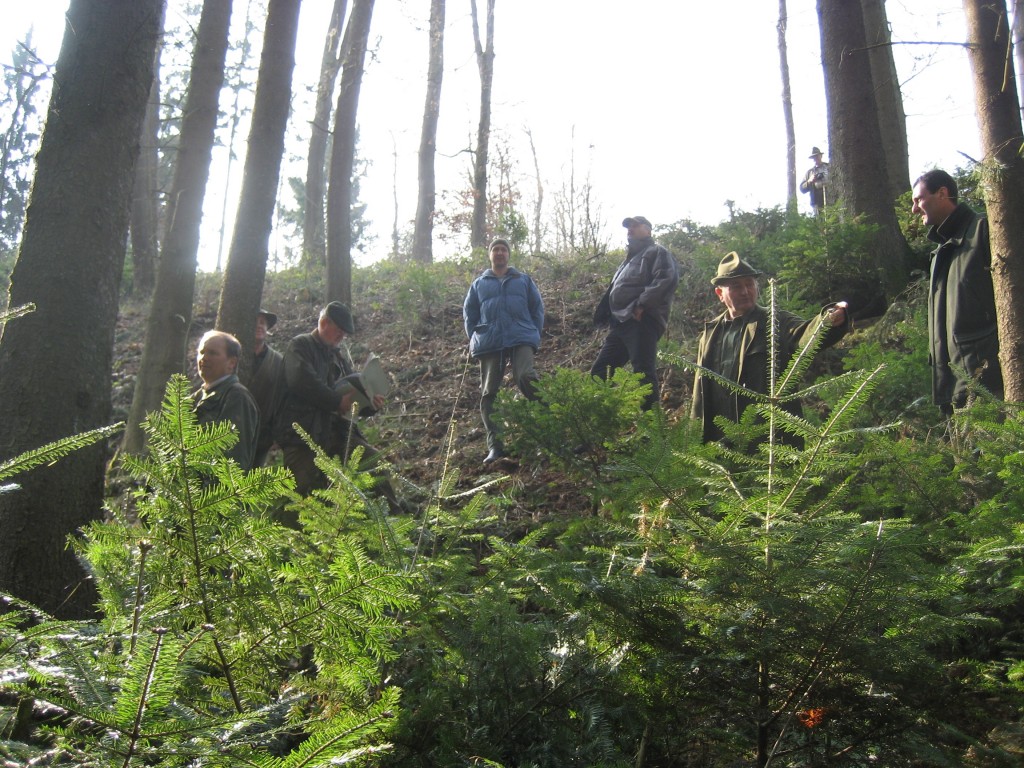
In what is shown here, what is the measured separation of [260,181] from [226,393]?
436 centimetres

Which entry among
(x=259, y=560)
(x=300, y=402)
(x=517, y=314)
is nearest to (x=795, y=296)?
(x=517, y=314)

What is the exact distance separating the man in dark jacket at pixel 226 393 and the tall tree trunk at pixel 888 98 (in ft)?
31.7

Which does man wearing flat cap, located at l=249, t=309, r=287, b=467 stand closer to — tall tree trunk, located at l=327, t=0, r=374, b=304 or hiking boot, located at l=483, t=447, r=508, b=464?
hiking boot, located at l=483, t=447, r=508, b=464

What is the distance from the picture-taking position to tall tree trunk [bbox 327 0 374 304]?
1412cm

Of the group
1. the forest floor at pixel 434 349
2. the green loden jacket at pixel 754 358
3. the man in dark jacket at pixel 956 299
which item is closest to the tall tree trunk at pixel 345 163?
the forest floor at pixel 434 349

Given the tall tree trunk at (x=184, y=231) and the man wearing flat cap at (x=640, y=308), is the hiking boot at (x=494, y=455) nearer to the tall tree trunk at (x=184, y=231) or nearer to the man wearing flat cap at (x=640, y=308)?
the man wearing flat cap at (x=640, y=308)

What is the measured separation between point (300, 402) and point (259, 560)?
492cm

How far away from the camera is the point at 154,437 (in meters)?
1.88

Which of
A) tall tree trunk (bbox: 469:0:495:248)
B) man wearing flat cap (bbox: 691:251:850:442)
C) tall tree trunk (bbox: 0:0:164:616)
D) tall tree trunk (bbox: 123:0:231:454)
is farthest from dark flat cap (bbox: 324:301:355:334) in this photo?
tall tree trunk (bbox: 469:0:495:248)

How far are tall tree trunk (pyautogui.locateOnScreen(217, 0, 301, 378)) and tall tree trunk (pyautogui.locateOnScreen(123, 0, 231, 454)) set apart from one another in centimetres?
197

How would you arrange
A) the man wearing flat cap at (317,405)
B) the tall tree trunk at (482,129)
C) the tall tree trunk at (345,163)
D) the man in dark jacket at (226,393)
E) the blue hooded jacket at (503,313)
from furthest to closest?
the tall tree trunk at (482,129) → the tall tree trunk at (345,163) → the blue hooded jacket at (503,313) → the man wearing flat cap at (317,405) → the man in dark jacket at (226,393)

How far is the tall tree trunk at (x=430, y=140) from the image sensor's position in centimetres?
2183

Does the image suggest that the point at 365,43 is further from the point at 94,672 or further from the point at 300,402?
the point at 94,672

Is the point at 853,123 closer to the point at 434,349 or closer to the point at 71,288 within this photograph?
the point at 434,349
